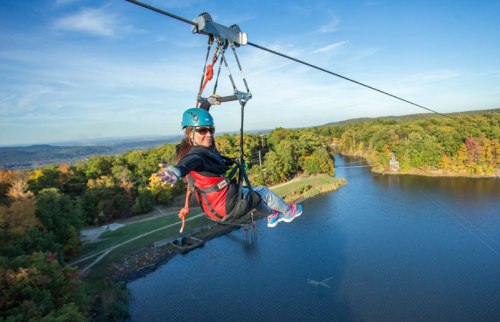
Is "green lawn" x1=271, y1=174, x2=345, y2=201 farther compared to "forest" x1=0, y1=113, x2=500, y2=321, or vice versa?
"green lawn" x1=271, y1=174, x2=345, y2=201

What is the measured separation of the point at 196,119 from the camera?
8.61 feet

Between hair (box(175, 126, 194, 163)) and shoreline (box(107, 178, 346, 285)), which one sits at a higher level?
hair (box(175, 126, 194, 163))

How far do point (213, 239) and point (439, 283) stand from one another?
38.5 feet

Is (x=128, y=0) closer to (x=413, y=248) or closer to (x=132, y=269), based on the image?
(x=132, y=269)

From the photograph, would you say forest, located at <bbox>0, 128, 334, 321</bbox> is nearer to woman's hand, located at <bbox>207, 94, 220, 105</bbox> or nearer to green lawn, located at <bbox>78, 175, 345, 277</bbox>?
woman's hand, located at <bbox>207, 94, 220, 105</bbox>

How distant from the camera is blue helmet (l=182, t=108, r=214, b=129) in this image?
261cm

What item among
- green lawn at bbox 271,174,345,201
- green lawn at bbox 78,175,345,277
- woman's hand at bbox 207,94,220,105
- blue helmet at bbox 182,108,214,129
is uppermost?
woman's hand at bbox 207,94,220,105

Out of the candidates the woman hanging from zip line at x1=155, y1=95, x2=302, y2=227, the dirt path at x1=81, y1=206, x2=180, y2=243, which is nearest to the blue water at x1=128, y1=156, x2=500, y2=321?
the dirt path at x1=81, y1=206, x2=180, y2=243

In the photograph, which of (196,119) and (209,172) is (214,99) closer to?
(196,119)

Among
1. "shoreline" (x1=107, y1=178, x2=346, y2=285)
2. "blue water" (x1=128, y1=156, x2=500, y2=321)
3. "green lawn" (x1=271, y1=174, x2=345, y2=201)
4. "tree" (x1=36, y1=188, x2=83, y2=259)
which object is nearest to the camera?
"blue water" (x1=128, y1=156, x2=500, y2=321)

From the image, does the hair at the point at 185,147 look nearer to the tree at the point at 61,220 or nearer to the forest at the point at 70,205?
the forest at the point at 70,205

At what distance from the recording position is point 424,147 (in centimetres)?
3253

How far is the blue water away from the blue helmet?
1032 cm

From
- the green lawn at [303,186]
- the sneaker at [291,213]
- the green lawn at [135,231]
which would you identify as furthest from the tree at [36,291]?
the green lawn at [303,186]
